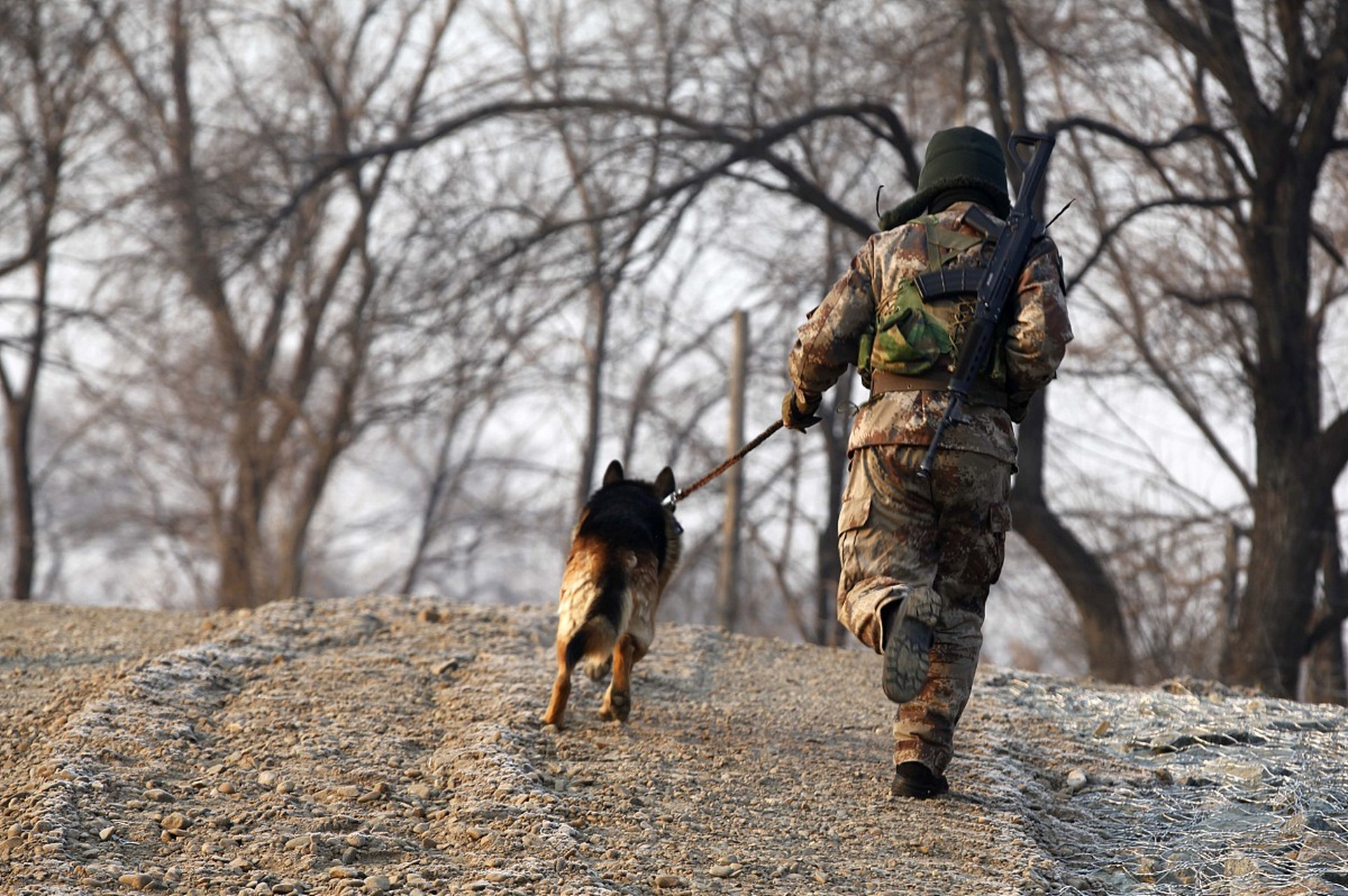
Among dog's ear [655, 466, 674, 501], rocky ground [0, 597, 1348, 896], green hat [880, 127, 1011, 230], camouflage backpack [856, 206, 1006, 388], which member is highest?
green hat [880, 127, 1011, 230]

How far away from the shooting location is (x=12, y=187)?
20.2 metres

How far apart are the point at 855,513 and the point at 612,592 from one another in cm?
113

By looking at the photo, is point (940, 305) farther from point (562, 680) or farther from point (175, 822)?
point (175, 822)

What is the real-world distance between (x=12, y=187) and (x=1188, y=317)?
1648 centimetres

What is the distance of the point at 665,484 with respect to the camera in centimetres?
670

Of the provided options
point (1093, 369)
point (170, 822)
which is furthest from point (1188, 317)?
point (170, 822)

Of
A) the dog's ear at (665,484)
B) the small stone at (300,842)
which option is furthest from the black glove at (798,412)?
the small stone at (300,842)

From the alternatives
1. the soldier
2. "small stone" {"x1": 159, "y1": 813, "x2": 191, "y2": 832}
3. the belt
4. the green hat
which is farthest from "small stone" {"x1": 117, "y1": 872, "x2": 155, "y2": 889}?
the green hat

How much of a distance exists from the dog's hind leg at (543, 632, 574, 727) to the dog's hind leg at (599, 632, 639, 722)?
0.22 meters

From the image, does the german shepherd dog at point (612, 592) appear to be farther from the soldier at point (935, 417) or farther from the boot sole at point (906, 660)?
the boot sole at point (906, 660)

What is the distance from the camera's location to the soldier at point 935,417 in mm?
4836

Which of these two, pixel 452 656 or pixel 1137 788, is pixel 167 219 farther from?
pixel 1137 788

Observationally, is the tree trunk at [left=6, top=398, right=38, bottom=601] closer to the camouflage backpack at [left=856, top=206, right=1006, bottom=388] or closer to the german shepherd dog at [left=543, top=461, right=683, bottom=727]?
the german shepherd dog at [left=543, top=461, right=683, bottom=727]

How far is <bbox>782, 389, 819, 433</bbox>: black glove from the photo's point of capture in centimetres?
541
